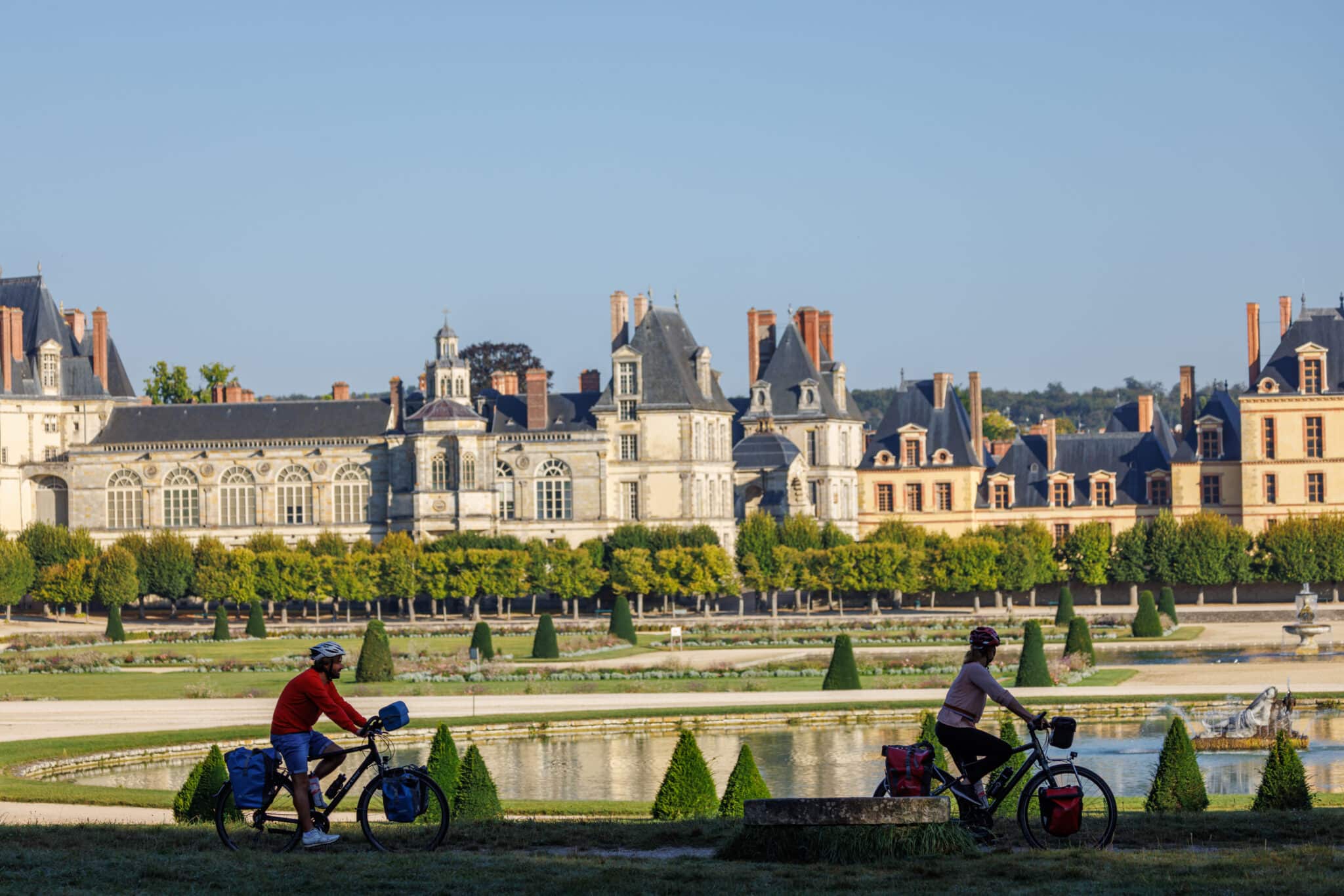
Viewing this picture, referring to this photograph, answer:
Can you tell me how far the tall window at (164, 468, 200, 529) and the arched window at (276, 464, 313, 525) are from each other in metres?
3.21

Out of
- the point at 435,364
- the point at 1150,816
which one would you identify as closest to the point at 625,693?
the point at 1150,816

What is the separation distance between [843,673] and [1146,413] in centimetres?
4914

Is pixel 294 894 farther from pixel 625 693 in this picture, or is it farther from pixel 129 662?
pixel 129 662

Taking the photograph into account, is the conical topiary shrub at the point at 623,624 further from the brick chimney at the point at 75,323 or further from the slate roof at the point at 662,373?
the brick chimney at the point at 75,323

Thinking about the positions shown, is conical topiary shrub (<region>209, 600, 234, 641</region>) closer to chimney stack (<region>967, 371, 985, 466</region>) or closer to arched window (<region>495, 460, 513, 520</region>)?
arched window (<region>495, 460, 513, 520</region>)

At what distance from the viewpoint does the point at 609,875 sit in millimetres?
12484

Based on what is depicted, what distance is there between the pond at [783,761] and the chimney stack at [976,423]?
49819 millimetres

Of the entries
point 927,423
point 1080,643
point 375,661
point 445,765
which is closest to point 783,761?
point 445,765

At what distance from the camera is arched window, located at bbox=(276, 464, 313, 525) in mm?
81812

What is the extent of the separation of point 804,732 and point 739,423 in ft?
186

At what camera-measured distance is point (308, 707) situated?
548 inches

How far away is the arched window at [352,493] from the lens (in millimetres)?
81562

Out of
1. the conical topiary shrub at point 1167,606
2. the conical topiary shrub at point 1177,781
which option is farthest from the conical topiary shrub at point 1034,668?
the conical topiary shrub at point 1167,606

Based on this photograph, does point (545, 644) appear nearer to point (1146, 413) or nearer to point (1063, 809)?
point (1063, 809)
